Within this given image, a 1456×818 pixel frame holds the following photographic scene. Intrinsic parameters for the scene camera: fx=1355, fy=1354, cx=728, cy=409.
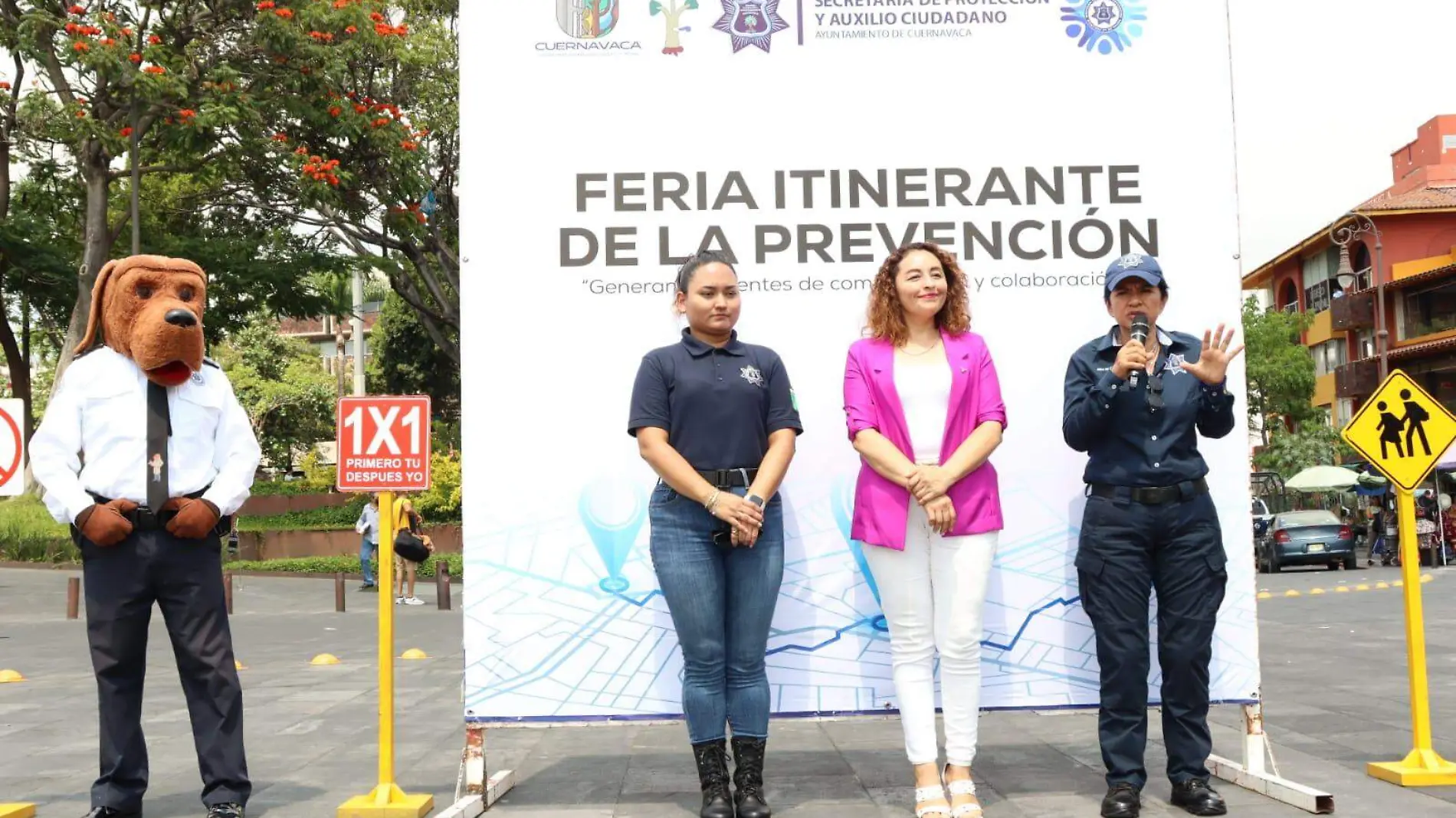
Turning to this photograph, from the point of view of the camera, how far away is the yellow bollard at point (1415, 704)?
5.16m

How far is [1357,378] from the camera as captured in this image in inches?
2148

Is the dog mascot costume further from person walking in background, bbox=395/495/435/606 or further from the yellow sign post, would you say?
person walking in background, bbox=395/495/435/606

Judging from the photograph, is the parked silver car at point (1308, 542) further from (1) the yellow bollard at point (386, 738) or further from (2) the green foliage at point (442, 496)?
(1) the yellow bollard at point (386, 738)

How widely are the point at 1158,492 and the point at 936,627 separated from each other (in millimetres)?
905

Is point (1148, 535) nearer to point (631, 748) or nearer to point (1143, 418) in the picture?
point (1143, 418)

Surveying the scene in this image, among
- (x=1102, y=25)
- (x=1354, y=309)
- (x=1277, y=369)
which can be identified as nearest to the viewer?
(x=1102, y=25)

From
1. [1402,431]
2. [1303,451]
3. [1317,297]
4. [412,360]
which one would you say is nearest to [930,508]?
[1402,431]

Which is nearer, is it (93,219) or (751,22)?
(751,22)

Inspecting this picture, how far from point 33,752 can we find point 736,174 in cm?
462

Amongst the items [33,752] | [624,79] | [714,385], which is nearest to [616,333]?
[714,385]

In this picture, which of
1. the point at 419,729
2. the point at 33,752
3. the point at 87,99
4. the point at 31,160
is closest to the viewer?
the point at 33,752

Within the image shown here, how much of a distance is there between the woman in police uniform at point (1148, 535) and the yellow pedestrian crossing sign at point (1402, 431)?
1.26 meters

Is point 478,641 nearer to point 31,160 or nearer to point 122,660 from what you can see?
point 122,660

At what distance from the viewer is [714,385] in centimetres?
479
